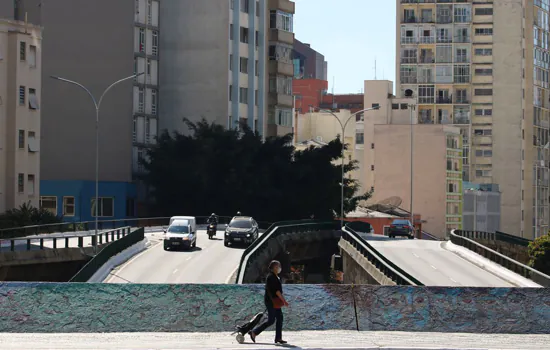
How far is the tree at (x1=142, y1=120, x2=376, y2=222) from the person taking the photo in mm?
94500

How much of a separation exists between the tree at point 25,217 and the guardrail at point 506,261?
25.8 meters

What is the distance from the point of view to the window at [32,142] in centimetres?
8050

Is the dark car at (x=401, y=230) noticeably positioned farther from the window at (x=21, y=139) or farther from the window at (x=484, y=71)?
the window at (x=484, y=71)

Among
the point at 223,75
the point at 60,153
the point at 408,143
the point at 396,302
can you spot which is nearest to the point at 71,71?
the point at 60,153

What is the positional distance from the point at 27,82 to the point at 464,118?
93.2 metres

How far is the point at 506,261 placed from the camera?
60344mm

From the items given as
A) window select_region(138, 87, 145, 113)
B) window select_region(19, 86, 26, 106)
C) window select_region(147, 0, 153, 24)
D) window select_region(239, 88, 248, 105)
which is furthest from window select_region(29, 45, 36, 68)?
window select_region(239, 88, 248, 105)

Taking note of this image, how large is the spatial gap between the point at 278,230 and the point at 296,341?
50.4 m

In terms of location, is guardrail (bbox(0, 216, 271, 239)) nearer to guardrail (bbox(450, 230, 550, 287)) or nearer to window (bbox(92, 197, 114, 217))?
window (bbox(92, 197, 114, 217))

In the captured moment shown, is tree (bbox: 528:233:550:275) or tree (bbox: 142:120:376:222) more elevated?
tree (bbox: 142:120:376:222)

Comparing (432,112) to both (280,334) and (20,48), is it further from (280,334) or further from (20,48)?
(280,334)

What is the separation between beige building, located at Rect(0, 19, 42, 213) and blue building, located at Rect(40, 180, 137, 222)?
1419cm

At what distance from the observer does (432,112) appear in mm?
163125

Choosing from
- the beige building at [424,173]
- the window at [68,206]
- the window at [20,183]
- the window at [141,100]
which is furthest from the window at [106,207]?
the beige building at [424,173]
